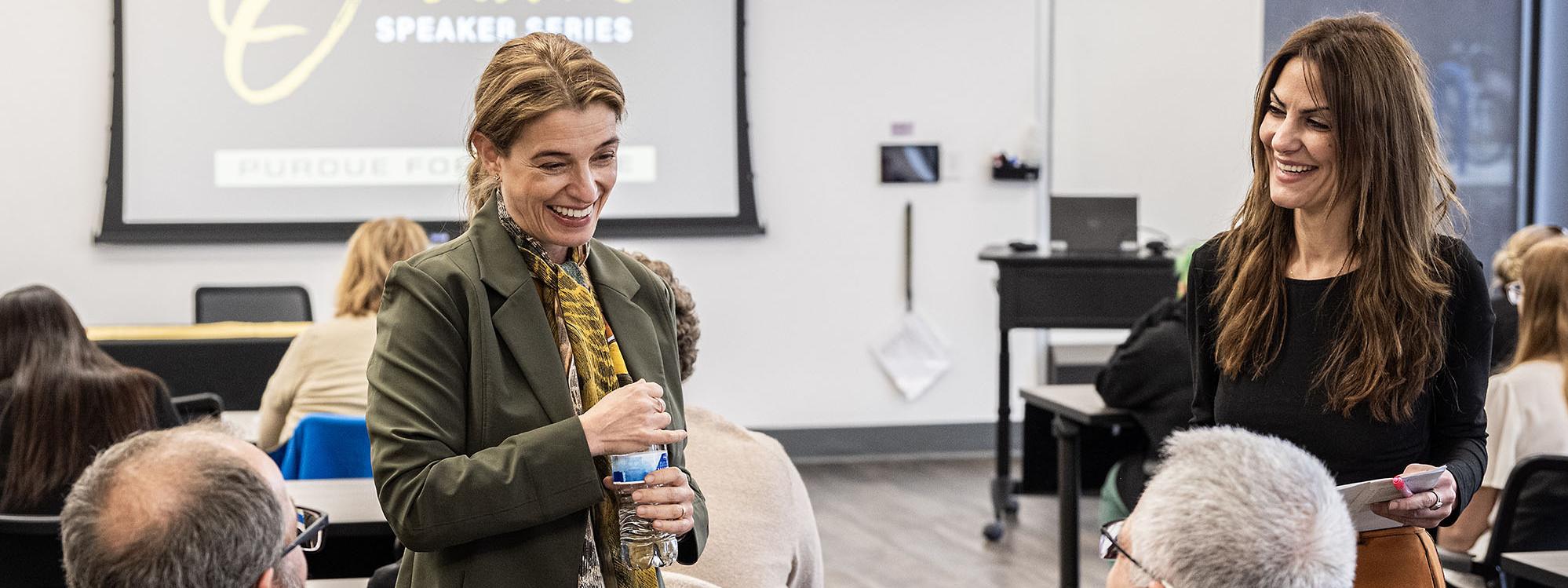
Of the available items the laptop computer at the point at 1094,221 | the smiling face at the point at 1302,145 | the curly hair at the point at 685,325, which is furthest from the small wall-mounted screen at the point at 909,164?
the smiling face at the point at 1302,145

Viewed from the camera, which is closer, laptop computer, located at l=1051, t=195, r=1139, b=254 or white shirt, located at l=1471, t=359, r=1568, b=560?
white shirt, located at l=1471, t=359, r=1568, b=560

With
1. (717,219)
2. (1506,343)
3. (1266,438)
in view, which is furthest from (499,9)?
(1266,438)

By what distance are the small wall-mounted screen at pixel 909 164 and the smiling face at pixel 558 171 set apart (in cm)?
550

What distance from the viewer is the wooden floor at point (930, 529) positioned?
470 centimetres

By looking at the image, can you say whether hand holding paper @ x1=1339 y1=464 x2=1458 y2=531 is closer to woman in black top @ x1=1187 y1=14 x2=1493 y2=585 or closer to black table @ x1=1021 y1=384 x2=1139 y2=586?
woman in black top @ x1=1187 y1=14 x2=1493 y2=585

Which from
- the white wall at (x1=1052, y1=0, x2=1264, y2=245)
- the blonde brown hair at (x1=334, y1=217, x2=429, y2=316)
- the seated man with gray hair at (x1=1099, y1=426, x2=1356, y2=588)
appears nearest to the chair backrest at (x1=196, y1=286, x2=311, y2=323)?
the blonde brown hair at (x1=334, y1=217, x2=429, y2=316)

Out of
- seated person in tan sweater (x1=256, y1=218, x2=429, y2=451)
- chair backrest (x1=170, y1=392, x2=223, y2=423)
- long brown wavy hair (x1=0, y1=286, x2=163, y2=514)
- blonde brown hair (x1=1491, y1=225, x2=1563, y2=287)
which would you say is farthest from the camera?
blonde brown hair (x1=1491, y1=225, x2=1563, y2=287)

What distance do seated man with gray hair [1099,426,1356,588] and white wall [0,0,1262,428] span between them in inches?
221

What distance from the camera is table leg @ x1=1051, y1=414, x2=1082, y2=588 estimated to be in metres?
4.00

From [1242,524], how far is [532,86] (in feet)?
2.63

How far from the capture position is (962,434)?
279 inches

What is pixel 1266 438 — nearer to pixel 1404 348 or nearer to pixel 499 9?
pixel 1404 348

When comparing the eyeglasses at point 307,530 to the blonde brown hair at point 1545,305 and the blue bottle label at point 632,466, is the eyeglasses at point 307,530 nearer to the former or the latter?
the blue bottle label at point 632,466

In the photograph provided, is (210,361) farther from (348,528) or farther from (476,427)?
(476,427)
